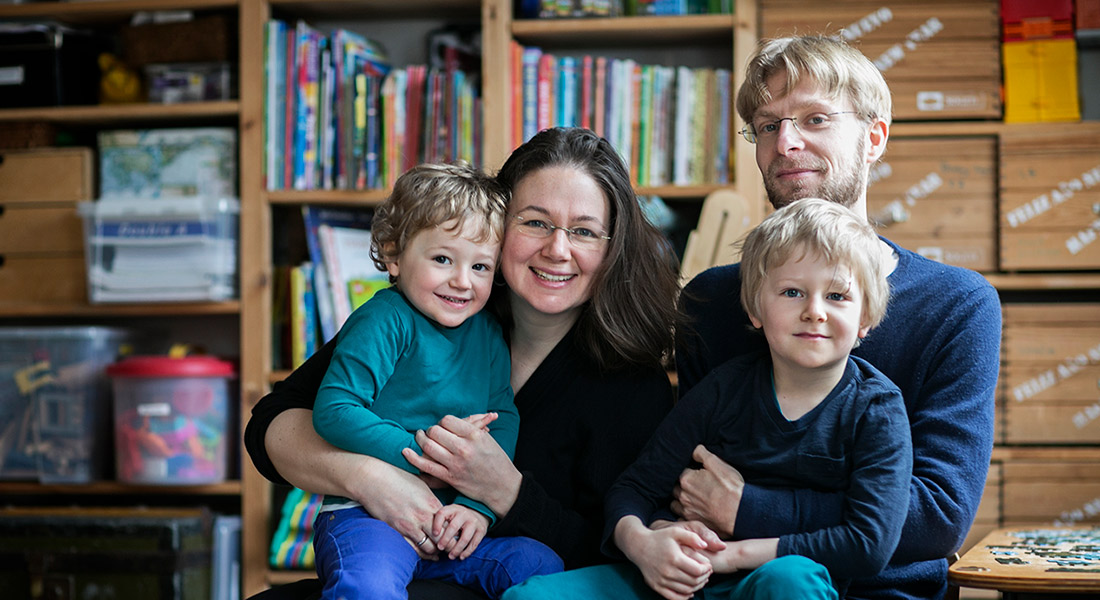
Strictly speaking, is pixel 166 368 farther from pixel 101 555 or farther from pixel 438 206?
pixel 438 206

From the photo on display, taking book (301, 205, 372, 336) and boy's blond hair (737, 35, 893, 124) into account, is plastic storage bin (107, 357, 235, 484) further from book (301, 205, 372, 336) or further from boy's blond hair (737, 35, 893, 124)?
boy's blond hair (737, 35, 893, 124)

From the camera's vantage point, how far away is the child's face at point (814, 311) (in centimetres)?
123

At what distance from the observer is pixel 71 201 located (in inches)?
115

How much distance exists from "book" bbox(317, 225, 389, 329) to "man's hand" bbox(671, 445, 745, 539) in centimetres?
159

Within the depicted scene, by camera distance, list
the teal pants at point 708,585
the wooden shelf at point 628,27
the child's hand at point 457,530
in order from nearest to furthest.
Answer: the teal pants at point 708,585
the child's hand at point 457,530
the wooden shelf at point 628,27

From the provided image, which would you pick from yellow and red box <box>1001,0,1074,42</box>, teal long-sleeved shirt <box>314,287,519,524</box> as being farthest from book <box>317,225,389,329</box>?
yellow and red box <box>1001,0,1074,42</box>

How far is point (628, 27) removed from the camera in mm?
2697

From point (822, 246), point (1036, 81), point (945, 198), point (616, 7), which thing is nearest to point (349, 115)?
point (616, 7)

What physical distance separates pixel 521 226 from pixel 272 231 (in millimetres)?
1538

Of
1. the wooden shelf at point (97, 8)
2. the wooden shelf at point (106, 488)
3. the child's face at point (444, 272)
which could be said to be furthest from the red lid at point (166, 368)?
the child's face at point (444, 272)

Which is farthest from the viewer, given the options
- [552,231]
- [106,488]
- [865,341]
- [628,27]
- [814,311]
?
[106,488]

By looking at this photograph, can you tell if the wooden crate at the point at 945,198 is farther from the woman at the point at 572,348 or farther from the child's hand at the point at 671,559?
the child's hand at the point at 671,559

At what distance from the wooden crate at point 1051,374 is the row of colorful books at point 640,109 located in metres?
0.94

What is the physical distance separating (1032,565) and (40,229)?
9.39 feet
